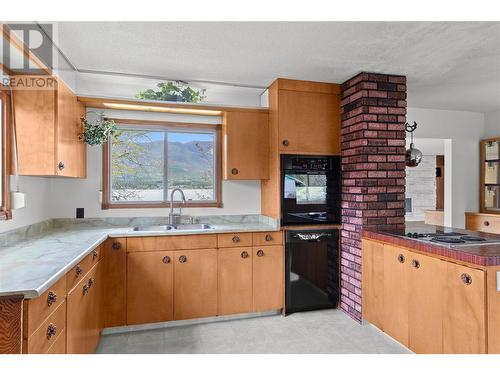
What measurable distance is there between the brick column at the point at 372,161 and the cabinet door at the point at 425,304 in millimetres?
650

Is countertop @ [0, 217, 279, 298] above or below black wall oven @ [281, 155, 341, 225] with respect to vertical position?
below

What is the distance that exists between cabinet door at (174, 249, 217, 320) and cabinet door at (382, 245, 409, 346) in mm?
1474

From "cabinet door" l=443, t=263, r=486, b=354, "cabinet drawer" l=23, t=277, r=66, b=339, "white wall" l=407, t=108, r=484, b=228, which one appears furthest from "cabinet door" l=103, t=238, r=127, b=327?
"white wall" l=407, t=108, r=484, b=228

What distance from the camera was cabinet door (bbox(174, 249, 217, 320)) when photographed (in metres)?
2.82

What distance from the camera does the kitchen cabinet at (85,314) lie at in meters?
1.76

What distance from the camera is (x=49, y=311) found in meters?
1.46

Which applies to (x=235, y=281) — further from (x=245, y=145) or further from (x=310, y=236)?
(x=245, y=145)

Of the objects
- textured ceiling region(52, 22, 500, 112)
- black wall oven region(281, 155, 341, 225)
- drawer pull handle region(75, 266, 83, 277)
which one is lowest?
drawer pull handle region(75, 266, 83, 277)

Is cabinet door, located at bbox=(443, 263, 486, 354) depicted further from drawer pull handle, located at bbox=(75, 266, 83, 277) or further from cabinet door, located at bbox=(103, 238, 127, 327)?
cabinet door, located at bbox=(103, 238, 127, 327)

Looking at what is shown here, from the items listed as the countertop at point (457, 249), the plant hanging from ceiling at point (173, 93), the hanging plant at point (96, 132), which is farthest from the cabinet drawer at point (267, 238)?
the hanging plant at point (96, 132)

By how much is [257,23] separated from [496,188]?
4.22 meters

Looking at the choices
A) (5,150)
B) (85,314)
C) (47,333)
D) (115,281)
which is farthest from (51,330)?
(5,150)
